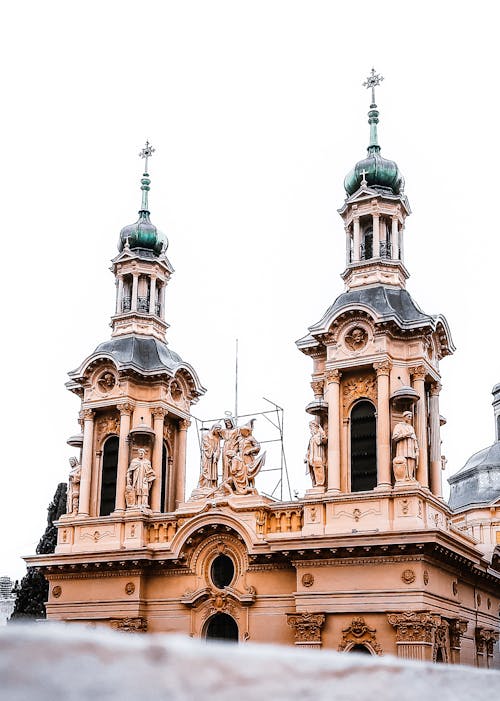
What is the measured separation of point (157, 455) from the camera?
3203cm

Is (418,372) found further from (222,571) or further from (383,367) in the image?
(222,571)

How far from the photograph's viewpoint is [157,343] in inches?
1347

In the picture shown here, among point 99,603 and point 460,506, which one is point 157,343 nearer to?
point 99,603

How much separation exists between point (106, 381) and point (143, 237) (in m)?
6.46

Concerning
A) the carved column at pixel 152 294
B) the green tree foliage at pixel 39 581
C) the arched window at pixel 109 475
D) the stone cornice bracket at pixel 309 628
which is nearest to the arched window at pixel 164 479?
the arched window at pixel 109 475

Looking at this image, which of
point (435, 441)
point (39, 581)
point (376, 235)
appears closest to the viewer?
point (435, 441)

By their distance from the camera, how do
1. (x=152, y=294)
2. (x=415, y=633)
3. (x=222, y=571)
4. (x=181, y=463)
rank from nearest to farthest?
(x=415, y=633), (x=222, y=571), (x=181, y=463), (x=152, y=294)

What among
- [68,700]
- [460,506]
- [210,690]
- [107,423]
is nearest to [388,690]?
[210,690]

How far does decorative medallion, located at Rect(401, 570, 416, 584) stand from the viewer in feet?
81.1

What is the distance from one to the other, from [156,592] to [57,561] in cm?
356

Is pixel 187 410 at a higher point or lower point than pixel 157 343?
lower

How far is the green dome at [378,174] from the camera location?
32.2 meters

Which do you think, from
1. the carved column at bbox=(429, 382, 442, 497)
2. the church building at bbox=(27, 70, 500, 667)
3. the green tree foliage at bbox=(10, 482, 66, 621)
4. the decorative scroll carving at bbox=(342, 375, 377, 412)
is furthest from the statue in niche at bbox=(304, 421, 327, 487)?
the green tree foliage at bbox=(10, 482, 66, 621)

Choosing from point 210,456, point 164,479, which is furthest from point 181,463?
point 210,456
